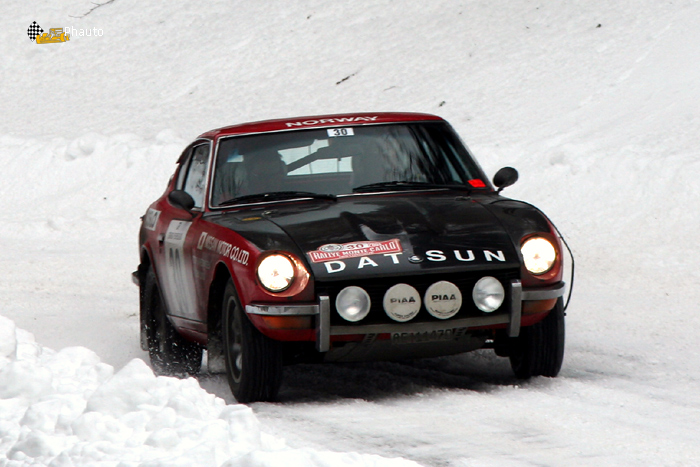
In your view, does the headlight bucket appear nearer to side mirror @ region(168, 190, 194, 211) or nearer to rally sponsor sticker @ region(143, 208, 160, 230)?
side mirror @ region(168, 190, 194, 211)

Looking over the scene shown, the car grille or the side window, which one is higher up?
the side window

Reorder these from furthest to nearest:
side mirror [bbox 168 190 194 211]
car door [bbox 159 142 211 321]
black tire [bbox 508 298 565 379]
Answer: side mirror [bbox 168 190 194 211], car door [bbox 159 142 211 321], black tire [bbox 508 298 565 379]

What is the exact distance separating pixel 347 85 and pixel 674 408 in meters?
16.6

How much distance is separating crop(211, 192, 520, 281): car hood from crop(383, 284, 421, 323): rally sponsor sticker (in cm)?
8

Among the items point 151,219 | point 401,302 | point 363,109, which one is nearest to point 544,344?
point 401,302

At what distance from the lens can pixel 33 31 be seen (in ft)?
91.5

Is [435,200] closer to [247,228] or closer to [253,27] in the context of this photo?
[247,228]

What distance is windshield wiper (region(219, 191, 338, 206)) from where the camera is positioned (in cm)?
607

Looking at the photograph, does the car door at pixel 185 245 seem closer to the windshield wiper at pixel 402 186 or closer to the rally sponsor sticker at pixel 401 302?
the windshield wiper at pixel 402 186

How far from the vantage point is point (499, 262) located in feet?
17.3

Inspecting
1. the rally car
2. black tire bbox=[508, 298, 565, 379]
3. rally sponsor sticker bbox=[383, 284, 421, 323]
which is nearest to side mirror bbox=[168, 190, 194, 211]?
the rally car

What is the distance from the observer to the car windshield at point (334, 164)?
246 inches

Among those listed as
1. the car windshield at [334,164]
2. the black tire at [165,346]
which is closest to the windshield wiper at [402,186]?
the car windshield at [334,164]

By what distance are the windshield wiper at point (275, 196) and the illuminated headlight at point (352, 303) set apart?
1.03 m
